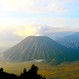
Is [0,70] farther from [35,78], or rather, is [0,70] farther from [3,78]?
[35,78]

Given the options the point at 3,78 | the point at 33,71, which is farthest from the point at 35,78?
the point at 3,78

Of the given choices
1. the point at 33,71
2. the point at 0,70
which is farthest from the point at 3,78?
the point at 33,71

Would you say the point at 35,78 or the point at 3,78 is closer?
the point at 3,78

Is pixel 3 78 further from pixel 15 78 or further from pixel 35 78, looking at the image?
pixel 35 78

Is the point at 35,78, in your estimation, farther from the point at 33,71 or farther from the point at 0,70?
the point at 0,70

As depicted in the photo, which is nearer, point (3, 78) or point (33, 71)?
point (3, 78)
